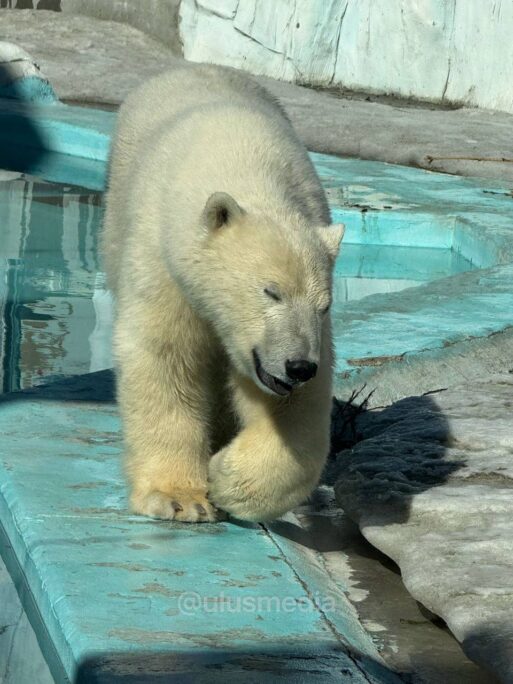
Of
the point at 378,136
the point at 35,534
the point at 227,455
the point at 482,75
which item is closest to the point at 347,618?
the point at 227,455

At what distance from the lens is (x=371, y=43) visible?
11.9m

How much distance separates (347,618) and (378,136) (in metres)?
6.36

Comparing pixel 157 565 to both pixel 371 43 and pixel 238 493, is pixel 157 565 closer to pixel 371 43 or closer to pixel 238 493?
pixel 238 493

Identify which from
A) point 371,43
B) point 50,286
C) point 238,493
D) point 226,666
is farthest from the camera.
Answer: point 371,43

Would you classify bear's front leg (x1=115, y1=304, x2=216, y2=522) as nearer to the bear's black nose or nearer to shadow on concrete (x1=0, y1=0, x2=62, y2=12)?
the bear's black nose

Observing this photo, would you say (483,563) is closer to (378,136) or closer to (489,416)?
(489,416)

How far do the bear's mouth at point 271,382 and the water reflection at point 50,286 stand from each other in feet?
6.68

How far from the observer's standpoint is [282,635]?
2.23 meters

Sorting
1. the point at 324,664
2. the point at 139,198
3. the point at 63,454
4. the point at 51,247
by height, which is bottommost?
the point at 51,247

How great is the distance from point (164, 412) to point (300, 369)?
59 cm

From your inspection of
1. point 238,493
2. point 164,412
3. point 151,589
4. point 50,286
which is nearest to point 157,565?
point 151,589

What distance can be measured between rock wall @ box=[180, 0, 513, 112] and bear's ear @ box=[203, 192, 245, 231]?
350 inches

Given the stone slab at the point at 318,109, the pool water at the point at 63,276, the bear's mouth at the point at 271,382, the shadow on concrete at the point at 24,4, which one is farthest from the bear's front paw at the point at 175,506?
the shadow on concrete at the point at 24,4

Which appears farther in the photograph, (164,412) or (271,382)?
(164,412)
